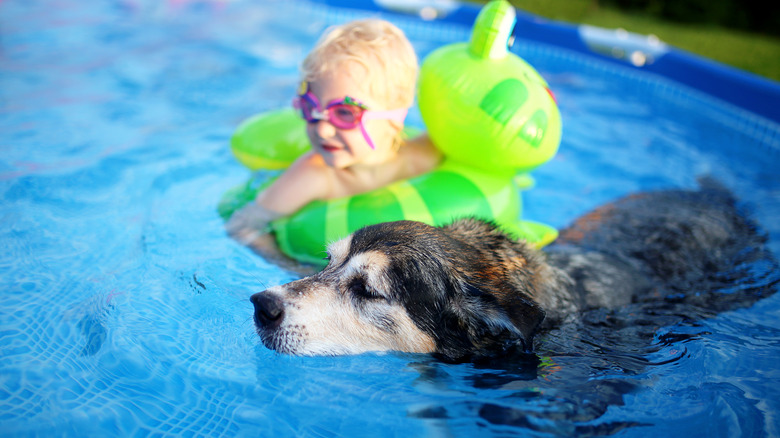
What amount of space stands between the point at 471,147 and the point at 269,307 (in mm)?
2213

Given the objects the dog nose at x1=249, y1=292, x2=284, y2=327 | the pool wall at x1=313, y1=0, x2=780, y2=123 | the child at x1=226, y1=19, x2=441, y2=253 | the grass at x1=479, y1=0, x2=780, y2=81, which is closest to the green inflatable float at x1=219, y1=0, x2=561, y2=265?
the child at x1=226, y1=19, x2=441, y2=253

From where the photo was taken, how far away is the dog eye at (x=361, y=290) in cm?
332

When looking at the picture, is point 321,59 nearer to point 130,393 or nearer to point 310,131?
point 310,131

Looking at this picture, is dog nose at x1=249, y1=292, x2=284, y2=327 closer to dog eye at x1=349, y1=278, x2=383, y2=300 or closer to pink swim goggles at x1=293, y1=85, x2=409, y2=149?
dog eye at x1=349, y1=278, x2=383, y2=300

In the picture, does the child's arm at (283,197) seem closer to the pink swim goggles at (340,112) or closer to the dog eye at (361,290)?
the pink swim goggles at (340,112)

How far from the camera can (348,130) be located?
4312 millimetres

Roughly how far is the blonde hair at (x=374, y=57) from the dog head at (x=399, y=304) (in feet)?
4.85

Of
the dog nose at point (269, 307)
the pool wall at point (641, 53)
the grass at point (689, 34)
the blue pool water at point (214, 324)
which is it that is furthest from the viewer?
the grass at point (689, 34)

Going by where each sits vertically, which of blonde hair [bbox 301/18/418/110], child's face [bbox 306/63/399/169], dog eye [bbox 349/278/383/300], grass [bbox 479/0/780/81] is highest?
grass [bbox 479/0/780/81]

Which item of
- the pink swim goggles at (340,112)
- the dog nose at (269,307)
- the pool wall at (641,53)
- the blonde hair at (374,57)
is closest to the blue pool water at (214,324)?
the dog nose at (269,307)

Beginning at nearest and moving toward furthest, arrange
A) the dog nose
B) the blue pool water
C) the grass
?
1. the blue pool water
2. the dog nose
3. the grass

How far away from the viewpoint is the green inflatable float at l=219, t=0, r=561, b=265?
424cm

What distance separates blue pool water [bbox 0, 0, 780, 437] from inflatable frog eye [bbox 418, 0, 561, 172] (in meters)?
1.49

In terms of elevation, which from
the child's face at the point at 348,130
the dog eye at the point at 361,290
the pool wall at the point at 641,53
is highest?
the pool wall at the point at 641,53
